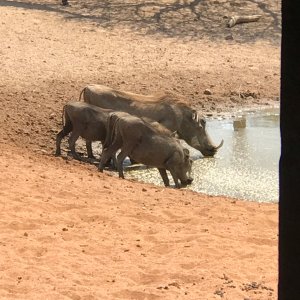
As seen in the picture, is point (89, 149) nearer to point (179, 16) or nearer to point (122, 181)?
point (122, 181)

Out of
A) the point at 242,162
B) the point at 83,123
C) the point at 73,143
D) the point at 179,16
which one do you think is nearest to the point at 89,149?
the point at 73,143

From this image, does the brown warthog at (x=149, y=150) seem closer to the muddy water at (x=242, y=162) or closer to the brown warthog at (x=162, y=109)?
the muddy water at (x=242, y=162)

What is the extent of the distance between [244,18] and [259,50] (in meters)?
1.71

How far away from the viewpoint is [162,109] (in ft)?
A: 39.5

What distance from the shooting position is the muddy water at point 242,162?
1026 cm

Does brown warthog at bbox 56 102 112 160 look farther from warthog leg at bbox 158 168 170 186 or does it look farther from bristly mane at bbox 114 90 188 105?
warthog leg at bbox 158 168 170 186

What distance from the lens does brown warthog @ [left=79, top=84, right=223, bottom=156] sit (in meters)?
12.0

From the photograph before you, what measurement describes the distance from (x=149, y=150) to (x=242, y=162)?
1.44 m

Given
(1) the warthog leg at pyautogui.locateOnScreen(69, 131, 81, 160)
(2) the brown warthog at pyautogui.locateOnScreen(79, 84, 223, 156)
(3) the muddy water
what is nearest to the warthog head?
(2) the brown warthog at pyautogui.locateOnScreen(79, 84, 223, 156)

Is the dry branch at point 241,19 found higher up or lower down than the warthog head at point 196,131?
lower down

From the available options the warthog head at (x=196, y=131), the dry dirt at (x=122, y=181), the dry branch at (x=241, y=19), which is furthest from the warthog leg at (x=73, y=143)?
the dry branch at (x=241, y=19)

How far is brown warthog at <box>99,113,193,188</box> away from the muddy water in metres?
0.28

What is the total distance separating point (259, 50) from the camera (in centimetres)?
1722

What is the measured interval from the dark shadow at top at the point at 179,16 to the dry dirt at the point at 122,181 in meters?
0.04
